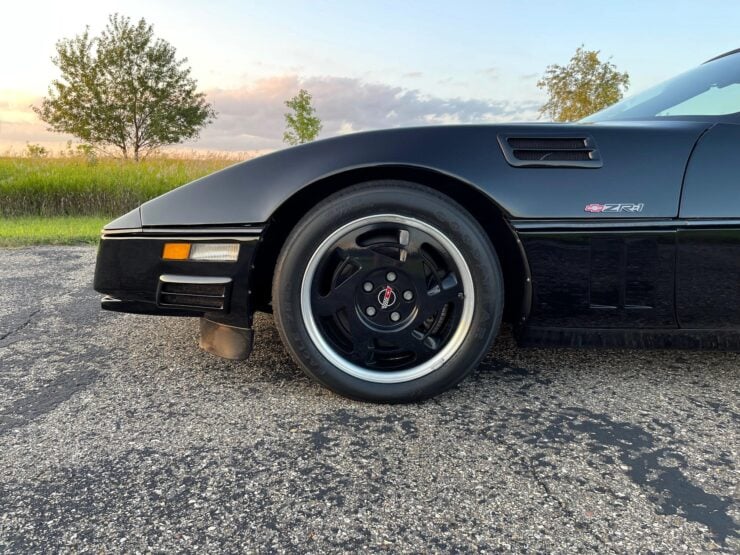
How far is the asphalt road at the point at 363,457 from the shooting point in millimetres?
1129

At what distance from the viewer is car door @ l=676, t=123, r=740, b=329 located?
66.2 inches

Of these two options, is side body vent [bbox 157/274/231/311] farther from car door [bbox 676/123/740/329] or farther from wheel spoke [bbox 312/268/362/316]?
car door [bbox 676/123/740/329]

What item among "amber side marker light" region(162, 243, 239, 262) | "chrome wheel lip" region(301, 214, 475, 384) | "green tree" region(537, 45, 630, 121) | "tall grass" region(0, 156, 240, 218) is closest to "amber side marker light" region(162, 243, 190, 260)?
"amber side marker light" region(162, 243, 239, 262)

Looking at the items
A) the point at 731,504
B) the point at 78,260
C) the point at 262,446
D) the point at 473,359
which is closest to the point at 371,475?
the point at 262,446

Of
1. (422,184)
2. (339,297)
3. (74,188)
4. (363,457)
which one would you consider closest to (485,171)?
(422,184)

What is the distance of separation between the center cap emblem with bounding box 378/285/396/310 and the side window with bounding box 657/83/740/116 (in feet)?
4.62

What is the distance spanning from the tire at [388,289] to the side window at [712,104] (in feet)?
3.51

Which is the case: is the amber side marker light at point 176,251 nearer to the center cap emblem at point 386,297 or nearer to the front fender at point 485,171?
the front fender at point 485,171

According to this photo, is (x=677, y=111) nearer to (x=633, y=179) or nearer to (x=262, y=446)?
(x=633, y=179)

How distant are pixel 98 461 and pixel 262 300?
758mm

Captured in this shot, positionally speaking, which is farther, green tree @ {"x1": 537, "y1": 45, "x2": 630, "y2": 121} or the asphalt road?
green tree @ {"x1": 537, "y1": 45, "x2": 630, "y2": 121}

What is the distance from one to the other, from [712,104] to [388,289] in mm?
1533

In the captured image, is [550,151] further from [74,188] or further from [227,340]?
[74,188]

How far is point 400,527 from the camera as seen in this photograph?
1.14m
